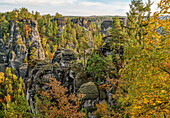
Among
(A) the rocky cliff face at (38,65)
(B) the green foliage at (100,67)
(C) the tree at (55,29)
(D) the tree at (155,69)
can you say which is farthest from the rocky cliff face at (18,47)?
(D) the tree at (155,69)

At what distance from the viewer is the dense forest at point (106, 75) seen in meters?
3.89

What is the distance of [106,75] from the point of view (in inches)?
842

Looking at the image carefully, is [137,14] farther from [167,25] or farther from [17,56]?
[17,56]

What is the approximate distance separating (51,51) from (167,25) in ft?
343

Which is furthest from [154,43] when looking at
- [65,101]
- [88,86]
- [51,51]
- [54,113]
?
[51,51]

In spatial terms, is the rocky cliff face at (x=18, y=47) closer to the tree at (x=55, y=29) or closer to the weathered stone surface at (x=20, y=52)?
the weathered stone surface at (x=20, y=52)

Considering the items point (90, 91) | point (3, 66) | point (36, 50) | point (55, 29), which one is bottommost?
point (3, 66)

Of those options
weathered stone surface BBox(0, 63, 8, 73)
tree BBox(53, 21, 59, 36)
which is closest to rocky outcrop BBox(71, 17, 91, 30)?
tree BBox(53, 21, 59, 36)

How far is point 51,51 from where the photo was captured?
103 metres

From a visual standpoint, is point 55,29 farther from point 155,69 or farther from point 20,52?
point 155,69

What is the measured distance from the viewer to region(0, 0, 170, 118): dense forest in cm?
389

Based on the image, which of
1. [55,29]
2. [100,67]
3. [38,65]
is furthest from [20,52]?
[100,67]

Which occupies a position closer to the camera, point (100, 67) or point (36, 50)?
point (100, 67)

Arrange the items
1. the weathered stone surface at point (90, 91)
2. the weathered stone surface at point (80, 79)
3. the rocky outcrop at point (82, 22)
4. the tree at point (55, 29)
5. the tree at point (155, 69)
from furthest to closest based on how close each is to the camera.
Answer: the rocky outcrop at point (82, 22), the tree at point (55, 29), the weathered stone surface at point (80, 79), the weathered stone surface at point (90, 91), the tree at point (155, 69)
